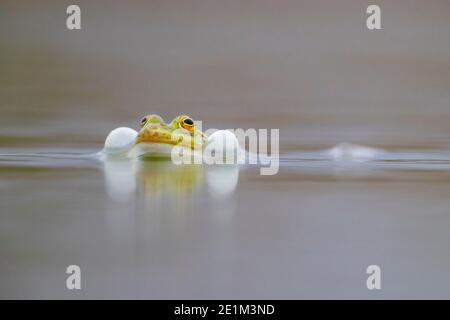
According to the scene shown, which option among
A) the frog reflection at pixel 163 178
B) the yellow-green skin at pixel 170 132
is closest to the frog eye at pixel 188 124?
the yellow-green skin at pixel 170 132

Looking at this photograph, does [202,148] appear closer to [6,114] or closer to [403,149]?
[403,149]


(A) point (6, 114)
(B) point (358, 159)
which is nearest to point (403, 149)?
(B) point (358, 159)

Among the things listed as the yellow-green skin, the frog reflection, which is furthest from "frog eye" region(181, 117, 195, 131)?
the frog reflection

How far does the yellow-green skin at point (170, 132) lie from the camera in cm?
344

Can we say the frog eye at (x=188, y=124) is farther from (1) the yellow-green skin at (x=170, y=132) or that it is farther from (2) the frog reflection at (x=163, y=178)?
(2) the frog reflection at (x=163, y=178)

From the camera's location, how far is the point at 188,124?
3.50m

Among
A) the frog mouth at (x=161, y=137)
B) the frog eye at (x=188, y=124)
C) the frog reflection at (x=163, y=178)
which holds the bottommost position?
the frog reflection at (x=163, y=178)

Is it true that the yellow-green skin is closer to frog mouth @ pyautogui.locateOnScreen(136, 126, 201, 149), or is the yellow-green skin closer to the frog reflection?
frog mouth @ pyautogui.locateOnScreen(136, 126, 201, 149)

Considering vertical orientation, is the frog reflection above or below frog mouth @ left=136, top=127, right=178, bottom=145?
below

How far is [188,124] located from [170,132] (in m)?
0.10

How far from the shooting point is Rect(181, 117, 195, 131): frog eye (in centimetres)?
349

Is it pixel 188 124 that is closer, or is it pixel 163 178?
pixel 163 178

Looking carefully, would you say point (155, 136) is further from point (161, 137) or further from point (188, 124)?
point (188, 124)

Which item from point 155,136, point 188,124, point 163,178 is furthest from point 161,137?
point 163,178
